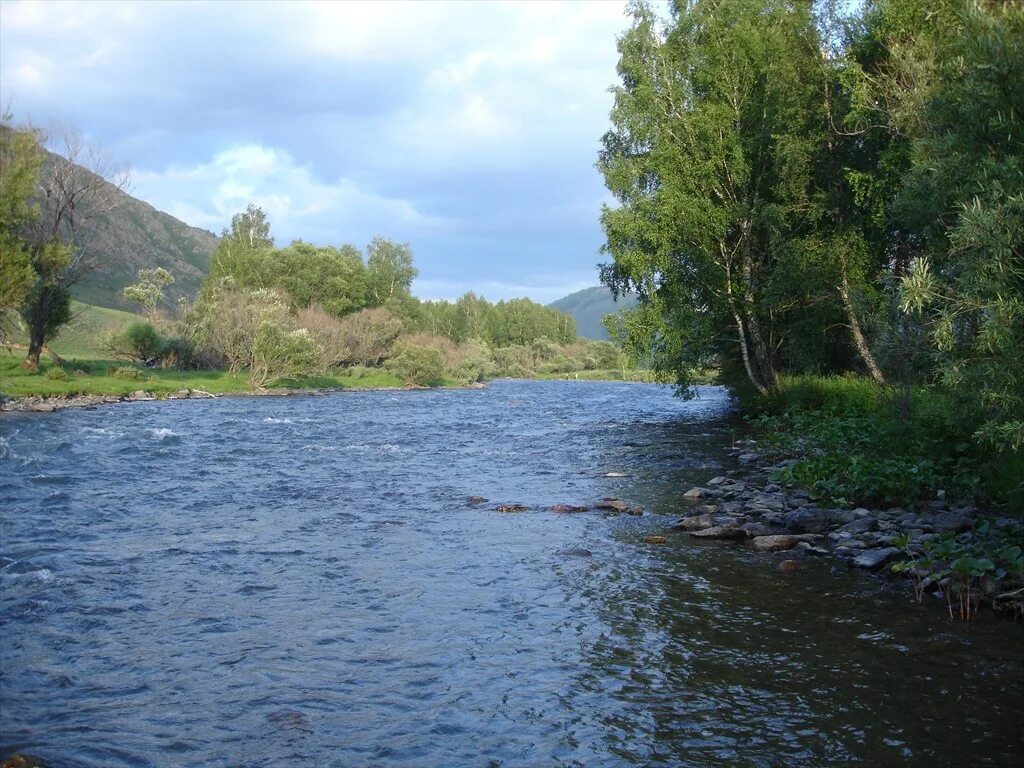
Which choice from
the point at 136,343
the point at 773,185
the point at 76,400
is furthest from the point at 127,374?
the point at 773,185

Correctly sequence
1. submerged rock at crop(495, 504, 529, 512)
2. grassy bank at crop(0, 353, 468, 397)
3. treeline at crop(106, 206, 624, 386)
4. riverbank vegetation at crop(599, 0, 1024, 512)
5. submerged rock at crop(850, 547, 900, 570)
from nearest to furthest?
1. submerged rock at crop(850, 547, 900, 570)
2. riverbank vegetation at crop(599, 0, 1024, 512)
3. submerged rock at crop(495, 504, 529, 512)
4. grassy bank at crop(0, 353, 468, 397)
5. treeline at crop(106, 206, 624, 386)

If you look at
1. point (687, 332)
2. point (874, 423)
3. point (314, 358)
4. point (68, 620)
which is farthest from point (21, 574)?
point (314, 358)

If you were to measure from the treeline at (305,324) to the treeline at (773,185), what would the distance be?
4099 centimetres

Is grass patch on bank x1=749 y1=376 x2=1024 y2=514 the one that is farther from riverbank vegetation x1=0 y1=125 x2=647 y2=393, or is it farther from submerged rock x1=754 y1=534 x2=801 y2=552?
riverbank vegetation x1=0 y1=125 x2=647 y2=393

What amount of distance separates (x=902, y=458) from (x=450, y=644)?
41.3ft

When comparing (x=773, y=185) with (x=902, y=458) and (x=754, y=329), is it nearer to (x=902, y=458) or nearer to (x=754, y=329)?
(x=754, y=329)

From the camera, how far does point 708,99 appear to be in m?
34.2

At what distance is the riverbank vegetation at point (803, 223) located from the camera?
17875 millimetres

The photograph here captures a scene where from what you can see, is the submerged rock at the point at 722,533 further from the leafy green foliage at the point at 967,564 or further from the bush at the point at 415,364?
the bush at the point at 415,364

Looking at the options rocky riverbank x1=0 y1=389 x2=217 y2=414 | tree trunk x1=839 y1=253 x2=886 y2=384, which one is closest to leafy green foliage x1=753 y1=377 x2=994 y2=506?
tree trunk x1=839 y1=253 x2=886 y2=384

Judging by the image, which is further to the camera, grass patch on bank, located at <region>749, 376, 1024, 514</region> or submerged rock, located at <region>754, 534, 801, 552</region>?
grass patch on bank, located at <region>749, 376, 1024, 514</region>

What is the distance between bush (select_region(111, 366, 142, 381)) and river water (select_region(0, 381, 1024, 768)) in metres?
A: 39.3

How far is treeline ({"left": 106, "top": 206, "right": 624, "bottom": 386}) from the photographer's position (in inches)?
2736

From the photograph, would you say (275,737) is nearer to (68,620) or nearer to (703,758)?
(703,758)
